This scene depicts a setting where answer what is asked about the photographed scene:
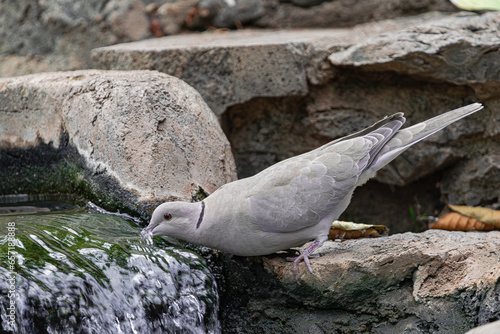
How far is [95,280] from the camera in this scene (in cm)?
290

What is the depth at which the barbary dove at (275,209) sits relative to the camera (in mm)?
3207

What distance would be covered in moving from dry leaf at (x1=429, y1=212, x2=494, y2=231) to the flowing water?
203 centimetres

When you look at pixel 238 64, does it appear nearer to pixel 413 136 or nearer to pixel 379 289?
pixel 413 136

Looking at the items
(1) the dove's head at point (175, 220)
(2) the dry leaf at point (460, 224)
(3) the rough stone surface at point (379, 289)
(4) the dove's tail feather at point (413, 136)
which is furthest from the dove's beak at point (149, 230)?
(2) the dry leaf at point (460, 224)

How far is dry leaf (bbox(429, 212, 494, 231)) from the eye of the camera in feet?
14.0

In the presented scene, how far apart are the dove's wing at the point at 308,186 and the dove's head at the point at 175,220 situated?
323 mm

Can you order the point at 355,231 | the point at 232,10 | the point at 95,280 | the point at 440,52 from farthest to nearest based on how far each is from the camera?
the point at 232,10
the point at 440,52
the point at 355,231
the point at 95,280

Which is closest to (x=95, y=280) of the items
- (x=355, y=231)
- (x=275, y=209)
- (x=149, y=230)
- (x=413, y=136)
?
(x=149, y=230)

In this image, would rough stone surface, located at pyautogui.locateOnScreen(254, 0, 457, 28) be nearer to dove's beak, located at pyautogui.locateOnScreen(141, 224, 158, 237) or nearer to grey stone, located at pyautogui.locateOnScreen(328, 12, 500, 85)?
grey stone, located at pyautogui.locateOnScreen(328, 12, 500, 85)

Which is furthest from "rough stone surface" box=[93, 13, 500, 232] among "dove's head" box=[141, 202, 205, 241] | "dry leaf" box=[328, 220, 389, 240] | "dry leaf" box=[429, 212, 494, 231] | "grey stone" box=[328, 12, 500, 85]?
"dove's head" box=[141, 202, 205, 241]

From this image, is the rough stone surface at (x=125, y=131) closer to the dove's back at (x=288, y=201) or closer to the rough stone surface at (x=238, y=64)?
the dove's back at (x=288, y=201)

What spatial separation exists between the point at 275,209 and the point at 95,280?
3.35ft

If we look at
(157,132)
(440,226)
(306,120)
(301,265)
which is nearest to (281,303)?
(301,265)

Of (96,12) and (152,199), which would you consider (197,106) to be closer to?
(152,199)
